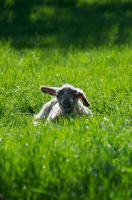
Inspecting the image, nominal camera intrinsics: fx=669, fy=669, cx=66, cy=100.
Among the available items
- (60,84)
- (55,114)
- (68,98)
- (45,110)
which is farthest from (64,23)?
(68,98)

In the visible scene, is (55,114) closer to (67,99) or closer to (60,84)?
(67,99)

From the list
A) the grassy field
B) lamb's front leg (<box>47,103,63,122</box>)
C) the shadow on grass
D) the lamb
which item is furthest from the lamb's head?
the shadow on grass

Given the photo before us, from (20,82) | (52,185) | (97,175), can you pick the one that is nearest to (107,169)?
(97,175)

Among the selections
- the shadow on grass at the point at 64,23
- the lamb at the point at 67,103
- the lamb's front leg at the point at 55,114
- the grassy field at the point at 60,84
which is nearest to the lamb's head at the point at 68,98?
the lamb at the point at 67,103

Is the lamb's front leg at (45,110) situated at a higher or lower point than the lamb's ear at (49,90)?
lower

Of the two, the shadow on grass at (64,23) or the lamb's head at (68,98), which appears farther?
the shadow on grass at (64,23)

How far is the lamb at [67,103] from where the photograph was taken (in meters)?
9.55

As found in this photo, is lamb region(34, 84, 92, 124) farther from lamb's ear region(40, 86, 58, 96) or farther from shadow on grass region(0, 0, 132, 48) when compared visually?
shadow on grass region(0, 0, 132, 48)

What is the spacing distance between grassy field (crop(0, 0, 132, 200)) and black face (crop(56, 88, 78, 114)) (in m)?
0.48

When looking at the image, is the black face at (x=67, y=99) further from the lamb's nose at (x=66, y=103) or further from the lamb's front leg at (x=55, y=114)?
the lamb's front leg at (x=55, y=114)

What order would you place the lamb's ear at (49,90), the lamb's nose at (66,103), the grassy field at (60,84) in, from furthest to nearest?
the lamb's ear at (49,90), the lamb's nose at (66,103), the grassy field at (60,84)

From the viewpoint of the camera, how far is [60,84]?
444 inches

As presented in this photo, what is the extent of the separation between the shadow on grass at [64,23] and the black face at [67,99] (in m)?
5.58

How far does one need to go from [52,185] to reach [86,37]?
10442 millimetres
